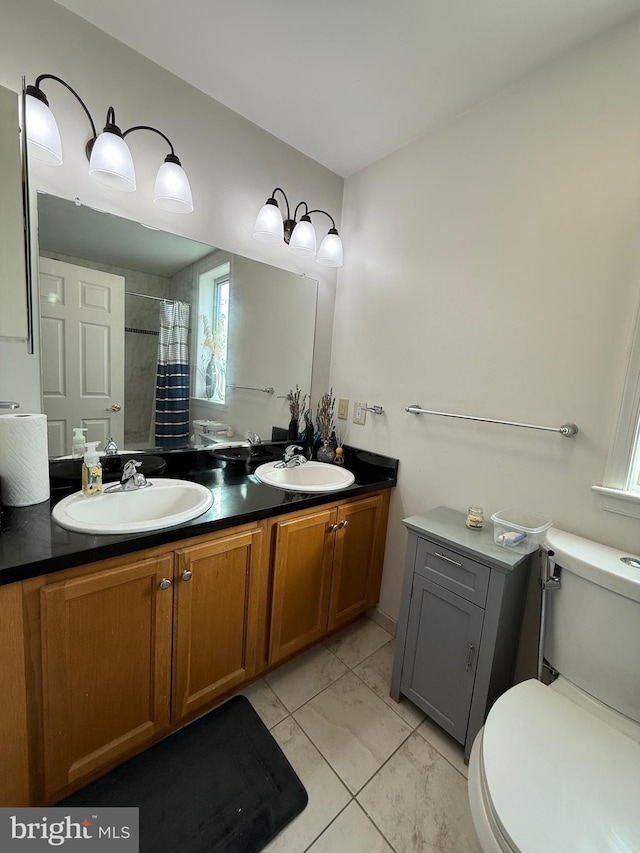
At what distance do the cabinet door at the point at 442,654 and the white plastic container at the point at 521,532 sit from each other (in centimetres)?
25

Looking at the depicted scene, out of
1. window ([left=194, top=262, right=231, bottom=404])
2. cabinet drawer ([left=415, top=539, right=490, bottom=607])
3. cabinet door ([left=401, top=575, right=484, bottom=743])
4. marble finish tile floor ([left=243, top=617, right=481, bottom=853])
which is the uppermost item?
window ([left=194, top=262, right=231, bottom=404])

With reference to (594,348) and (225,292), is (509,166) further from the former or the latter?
(225,292)

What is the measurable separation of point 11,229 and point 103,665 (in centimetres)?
136

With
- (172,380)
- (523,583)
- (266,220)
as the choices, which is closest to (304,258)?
(266,220)

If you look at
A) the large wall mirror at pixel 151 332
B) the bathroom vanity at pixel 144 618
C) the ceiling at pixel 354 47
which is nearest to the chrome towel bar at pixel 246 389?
the large wall mirror at pixel 151 332

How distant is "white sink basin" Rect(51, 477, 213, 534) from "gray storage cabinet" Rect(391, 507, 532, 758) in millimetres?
857

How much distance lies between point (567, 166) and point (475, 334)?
62 centimetres

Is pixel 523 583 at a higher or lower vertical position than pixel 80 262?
lower

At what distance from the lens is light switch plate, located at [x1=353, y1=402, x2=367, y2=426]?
196 centimetres

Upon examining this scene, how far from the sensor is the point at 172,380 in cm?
155

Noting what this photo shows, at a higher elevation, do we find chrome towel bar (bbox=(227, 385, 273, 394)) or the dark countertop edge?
chrome towel bar (bbox=(227, 385, 273, 394))

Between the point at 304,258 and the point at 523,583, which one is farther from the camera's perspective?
the point at 304,258

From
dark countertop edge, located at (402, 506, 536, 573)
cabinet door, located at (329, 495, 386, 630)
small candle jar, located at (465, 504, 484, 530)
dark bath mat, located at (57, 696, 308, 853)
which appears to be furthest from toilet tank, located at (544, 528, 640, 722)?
dark bath mat, located at (57, 696, 308, 853)

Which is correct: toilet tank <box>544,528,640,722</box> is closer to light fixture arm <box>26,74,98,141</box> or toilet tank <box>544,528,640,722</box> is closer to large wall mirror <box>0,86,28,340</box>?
large wall mirror <box>0,86,28,340</box>
